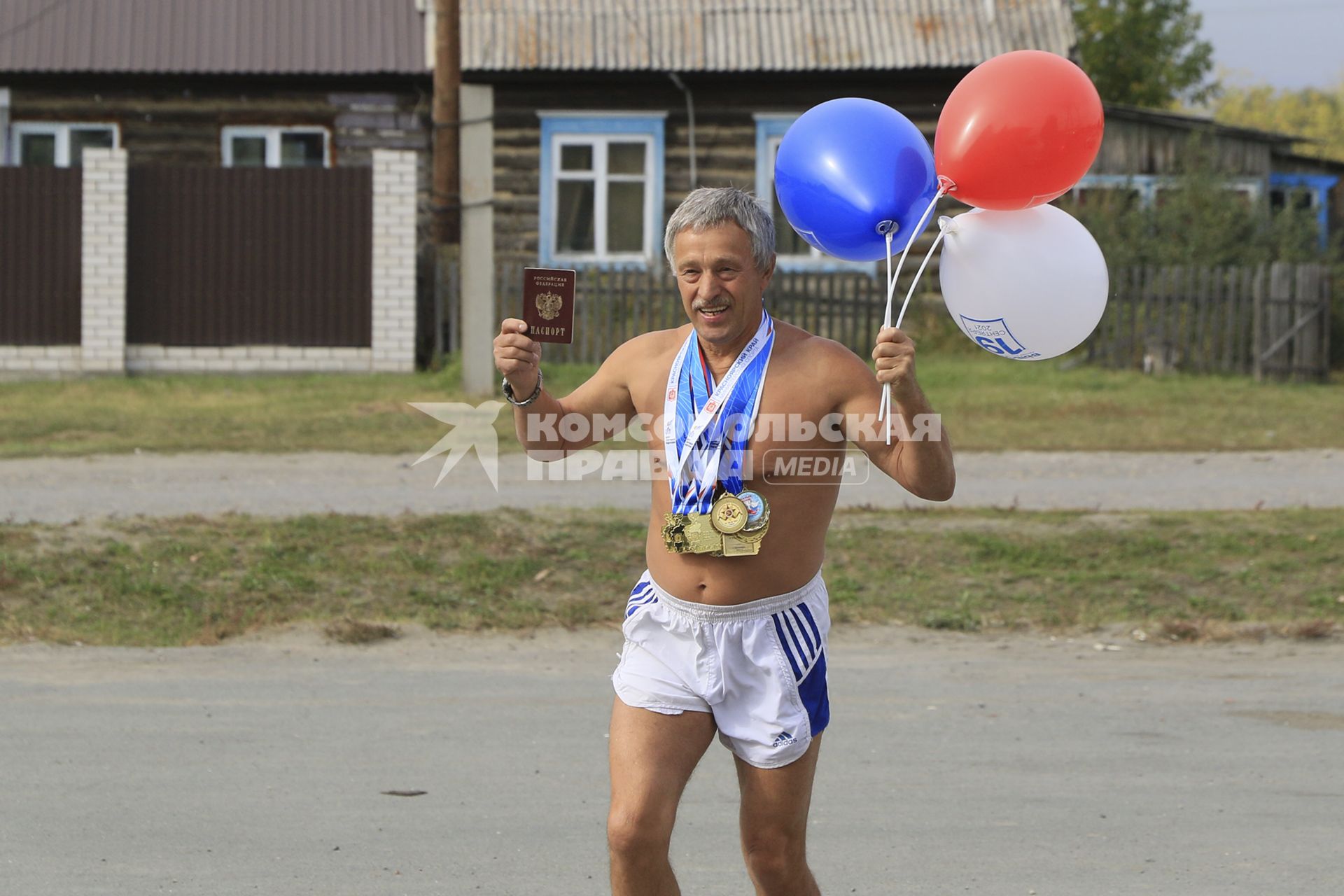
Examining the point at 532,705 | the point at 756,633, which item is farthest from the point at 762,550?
the point at 532,705

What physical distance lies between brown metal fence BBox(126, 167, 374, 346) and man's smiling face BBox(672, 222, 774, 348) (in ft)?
46.2

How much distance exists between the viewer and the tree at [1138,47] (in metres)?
35.7

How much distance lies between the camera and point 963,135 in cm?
391

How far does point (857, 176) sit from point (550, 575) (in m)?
4.77

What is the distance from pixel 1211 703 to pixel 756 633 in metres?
3.58

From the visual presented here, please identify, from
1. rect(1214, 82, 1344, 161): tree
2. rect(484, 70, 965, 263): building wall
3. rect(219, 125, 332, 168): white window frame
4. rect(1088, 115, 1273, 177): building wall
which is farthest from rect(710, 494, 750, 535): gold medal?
rect(1214, 82, 1344, 161): tree

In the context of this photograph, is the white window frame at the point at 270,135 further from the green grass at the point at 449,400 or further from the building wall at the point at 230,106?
the green grass at the point at 449,400

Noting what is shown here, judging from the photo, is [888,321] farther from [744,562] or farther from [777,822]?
[777,822]

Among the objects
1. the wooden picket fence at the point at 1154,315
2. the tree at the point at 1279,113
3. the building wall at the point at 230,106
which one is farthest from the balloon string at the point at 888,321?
the tree at the point at 1279,113

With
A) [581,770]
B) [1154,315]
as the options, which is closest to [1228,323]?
[1154,315]

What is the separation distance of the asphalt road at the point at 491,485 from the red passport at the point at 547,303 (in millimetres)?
5893

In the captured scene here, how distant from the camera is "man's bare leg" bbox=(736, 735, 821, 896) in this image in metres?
3.59

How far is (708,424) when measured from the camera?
3629 millimetres

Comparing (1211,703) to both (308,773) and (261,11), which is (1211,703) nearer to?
(308,773)
